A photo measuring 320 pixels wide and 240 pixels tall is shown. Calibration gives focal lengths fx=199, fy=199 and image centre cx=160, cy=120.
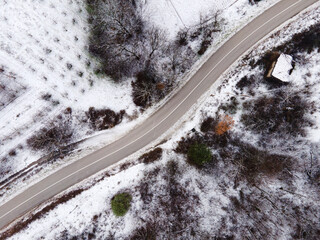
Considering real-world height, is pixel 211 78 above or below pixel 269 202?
above

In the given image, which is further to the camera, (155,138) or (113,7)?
(155,138)

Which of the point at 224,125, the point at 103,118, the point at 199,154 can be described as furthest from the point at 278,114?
the point at 103,118

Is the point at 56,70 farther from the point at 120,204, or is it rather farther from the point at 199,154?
the point at 199,154

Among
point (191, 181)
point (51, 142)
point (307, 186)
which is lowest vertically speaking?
point (51, 142)

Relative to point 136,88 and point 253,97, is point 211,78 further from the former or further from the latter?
point 136,88

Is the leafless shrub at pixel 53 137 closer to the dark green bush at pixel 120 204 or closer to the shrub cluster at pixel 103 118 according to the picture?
the shrub cluster at pixel 103 118

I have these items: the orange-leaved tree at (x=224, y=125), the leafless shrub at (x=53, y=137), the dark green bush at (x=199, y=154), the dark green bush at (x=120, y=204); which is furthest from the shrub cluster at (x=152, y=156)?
the leafless shrub at (x=53, y=137)

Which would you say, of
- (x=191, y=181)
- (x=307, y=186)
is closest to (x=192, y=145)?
(x=191, y=181)
